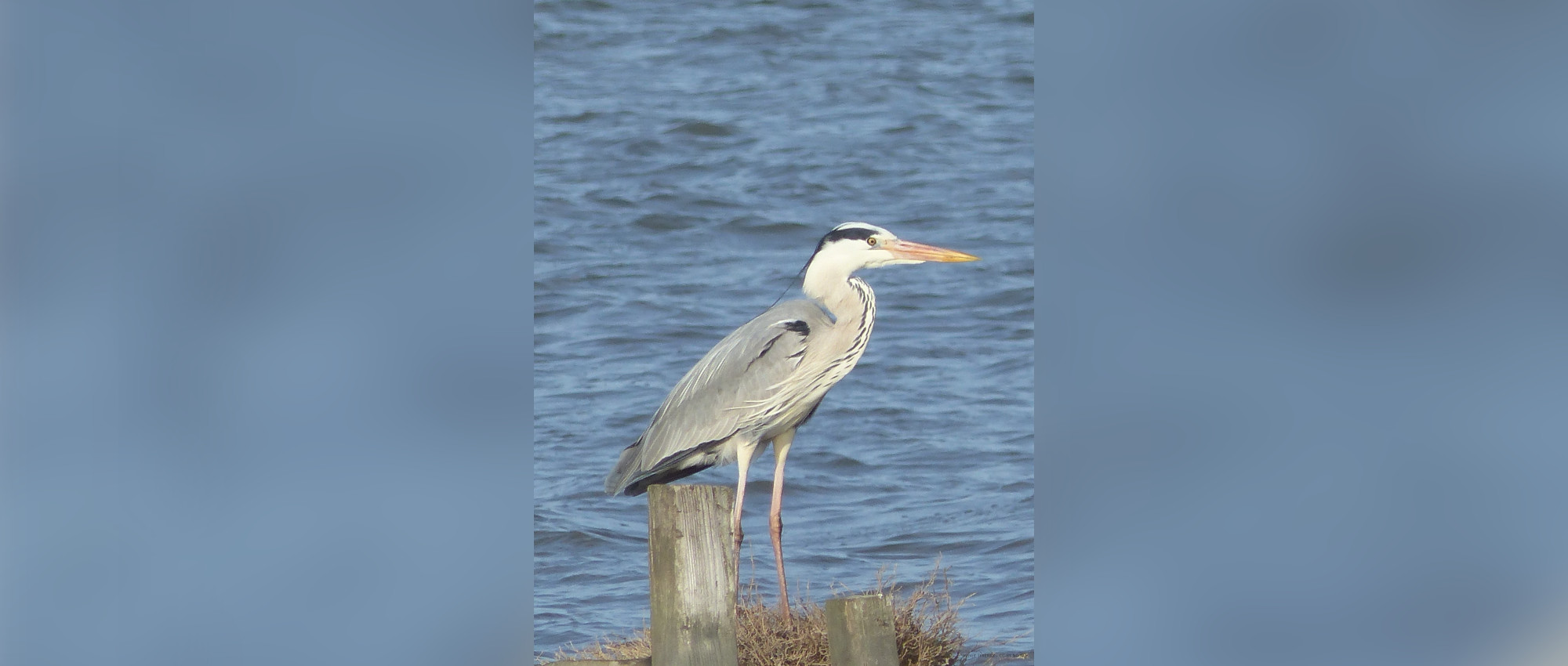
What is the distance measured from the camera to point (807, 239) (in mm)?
3279

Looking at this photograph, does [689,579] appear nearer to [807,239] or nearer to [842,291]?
[842,291]

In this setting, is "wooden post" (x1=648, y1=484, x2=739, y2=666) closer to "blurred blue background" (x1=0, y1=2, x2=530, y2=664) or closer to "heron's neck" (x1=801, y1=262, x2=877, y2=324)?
"blurred blue background" (x1=0, y1=2, x2=530, y2=664)

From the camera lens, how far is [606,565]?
3.02 meters

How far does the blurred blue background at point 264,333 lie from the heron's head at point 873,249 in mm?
708

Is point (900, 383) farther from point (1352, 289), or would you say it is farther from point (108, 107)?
point (108, 107)

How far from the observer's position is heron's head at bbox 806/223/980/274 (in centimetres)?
299

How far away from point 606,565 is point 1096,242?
1.17m

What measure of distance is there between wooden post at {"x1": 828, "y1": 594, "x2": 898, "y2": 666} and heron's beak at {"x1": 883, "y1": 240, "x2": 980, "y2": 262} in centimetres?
85

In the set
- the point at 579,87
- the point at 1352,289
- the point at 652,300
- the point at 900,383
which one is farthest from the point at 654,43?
the point at 1352,289

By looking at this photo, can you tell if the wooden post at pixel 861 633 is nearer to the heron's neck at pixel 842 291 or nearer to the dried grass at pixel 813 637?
the dried grass at pixel 813 637

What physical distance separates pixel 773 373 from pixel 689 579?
2.47 feet

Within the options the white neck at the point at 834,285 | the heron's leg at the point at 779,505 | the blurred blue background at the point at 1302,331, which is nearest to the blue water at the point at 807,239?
the heron's leg at the point at 779,505

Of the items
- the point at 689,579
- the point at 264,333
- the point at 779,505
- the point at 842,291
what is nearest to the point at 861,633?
the point at 689,579

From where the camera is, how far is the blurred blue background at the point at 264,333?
91.4 inches
